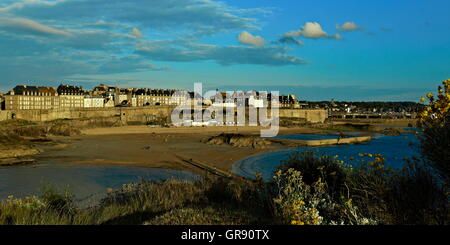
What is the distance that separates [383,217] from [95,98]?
12486 cm

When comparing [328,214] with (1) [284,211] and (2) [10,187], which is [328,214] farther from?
(2) [10,187]

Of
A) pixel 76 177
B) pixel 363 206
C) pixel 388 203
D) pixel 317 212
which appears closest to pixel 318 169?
pixel 363 206

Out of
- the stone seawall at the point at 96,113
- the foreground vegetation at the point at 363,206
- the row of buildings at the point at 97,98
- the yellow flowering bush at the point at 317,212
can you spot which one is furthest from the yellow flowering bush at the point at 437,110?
the row of buildings at the point at 97,98

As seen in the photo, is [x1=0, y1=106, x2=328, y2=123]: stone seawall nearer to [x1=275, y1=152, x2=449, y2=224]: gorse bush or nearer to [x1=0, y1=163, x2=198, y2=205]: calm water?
[x1=0, y1=163, x2=198, y2=205]: calm water

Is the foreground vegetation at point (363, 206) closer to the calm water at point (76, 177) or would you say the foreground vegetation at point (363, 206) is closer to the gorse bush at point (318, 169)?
the gorse bush at point (318, 169)

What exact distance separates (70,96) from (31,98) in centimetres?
1453

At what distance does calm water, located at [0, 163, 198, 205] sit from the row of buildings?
272ft

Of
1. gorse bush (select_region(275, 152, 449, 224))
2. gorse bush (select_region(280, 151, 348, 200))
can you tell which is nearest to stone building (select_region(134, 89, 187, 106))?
gorse bush (select_region(280, 151, 348, 200))

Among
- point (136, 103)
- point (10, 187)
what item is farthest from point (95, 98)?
point (10, 187)

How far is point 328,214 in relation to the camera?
7.52m

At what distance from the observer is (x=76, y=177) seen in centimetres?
2067

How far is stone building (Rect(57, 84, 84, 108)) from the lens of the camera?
11088 centimetres

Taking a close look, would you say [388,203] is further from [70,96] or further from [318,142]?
[70,96]

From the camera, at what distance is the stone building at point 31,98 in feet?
311
